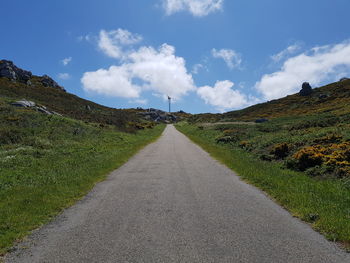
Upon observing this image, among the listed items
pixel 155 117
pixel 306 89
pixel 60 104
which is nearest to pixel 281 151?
pixel 60 104

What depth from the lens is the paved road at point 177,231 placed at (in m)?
4.83

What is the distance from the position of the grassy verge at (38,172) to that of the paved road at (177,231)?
1.95 ft

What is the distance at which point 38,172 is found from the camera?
501 inches

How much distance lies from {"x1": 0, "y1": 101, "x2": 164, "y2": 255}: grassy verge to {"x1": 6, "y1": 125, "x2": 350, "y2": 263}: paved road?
1.95 ft

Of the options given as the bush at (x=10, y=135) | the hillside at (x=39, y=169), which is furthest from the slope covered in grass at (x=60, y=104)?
the bush at (x=10, y=135)

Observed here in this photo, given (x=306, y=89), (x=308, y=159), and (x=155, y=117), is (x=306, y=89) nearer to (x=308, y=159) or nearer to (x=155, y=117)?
(x=155, y=117)

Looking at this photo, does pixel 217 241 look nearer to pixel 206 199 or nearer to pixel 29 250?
pixel 206 199

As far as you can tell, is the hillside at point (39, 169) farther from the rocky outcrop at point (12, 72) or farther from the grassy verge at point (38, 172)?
the rocky outcrop at point (12, 72)

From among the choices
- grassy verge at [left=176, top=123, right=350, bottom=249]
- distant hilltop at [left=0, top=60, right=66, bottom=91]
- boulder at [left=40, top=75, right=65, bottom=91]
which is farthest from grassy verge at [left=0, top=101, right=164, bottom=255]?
boulder at [left=40, top=75, right=65, bottom=91]

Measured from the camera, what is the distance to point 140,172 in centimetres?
1349

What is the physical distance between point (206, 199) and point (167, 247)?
11.8 ft

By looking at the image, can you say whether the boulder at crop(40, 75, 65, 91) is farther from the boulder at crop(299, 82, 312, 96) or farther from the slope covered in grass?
the boulder at crop(299, 82, 312, 96)

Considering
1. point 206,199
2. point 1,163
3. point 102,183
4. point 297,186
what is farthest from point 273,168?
point 1,163

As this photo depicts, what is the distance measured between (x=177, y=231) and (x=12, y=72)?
79522 millimetres
